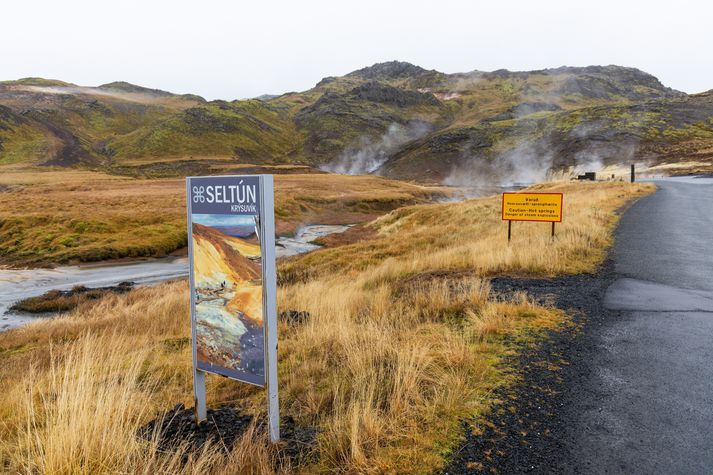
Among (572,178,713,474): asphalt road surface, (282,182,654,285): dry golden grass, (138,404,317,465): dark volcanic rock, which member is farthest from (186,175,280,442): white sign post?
(282,182,654,285): dry golden grass

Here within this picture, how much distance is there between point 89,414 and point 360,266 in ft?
42.5

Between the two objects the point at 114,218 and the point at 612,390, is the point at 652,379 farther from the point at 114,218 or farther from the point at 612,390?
the point at 114,218

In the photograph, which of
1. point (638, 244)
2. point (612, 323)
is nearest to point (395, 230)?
point (638, 244)

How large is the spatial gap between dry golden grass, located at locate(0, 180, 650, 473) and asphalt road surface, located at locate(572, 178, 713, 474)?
837mm

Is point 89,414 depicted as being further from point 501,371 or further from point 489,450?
point 501,371

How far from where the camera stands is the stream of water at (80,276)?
18.2 meters

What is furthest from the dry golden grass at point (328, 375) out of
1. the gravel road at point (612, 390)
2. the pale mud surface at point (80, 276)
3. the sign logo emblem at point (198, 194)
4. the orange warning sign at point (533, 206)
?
the pale mud surface at point (80, 276)

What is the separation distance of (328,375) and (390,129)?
468 ft

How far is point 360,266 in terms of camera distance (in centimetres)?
1611

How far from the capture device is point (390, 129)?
142875 millimetres

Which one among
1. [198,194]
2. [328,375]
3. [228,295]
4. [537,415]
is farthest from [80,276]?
[537,415]

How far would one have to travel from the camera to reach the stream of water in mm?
18200

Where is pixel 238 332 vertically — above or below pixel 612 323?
above

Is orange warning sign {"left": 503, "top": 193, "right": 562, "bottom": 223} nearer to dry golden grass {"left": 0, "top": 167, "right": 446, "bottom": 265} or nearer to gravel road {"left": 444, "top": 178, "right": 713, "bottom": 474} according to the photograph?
gravel road {"left": 444, "top": 178, "right": 713, "bottom": 474}
